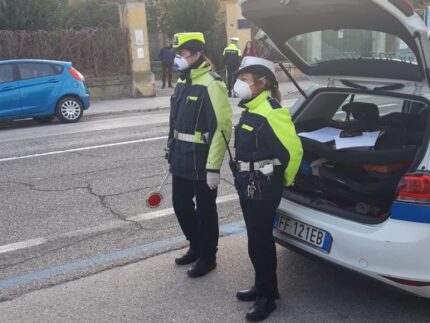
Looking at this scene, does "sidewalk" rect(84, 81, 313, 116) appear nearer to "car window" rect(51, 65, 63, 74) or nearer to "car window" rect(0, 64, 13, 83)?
"car window" rect(51, 65, 63, 74)

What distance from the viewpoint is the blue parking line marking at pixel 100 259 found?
4016 mm

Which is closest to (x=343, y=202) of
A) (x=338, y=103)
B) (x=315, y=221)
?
(x=315, y=221)

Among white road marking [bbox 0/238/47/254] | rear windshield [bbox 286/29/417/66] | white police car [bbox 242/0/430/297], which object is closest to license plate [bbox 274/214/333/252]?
white police car [bbox 242/0/430/297]

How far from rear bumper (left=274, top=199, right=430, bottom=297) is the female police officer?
0.36 metres

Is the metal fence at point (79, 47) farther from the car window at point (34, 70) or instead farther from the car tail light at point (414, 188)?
the car tail light at point (414, 188)

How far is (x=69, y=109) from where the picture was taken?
1276 cm

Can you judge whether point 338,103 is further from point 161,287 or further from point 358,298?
point 161,287

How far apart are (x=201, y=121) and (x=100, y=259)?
1501 millimetres

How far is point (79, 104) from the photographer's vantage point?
12.9 meters

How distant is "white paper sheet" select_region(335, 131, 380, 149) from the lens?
346 cm

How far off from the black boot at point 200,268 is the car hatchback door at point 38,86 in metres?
9.33

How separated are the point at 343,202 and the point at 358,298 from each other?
0.64 meters

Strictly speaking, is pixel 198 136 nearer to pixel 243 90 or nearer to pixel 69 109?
pixel 243 90

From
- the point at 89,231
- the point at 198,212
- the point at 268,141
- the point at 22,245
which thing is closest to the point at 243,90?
the point at 268,141
